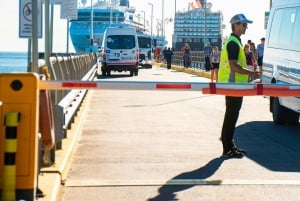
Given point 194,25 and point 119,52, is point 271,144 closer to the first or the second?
point 119,52

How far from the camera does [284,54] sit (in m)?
12.2

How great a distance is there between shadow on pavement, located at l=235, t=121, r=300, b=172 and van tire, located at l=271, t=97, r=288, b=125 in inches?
6.3

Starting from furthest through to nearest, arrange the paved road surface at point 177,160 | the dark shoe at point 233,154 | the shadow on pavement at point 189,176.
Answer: the dark shoe at point 233,154 < the paved road surface at point 177,160 < the shadow on pavement at point 189,176

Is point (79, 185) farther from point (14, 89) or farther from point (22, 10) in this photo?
point (22, 10)

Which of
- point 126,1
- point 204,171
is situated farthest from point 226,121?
point 126,1

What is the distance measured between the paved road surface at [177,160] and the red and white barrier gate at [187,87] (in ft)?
3.34

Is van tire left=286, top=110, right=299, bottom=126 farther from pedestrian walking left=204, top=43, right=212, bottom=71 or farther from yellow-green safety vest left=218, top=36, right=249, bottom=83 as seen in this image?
pedestrian walking left=204, top=43, right=212, bottom=71

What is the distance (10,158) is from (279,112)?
321 inches

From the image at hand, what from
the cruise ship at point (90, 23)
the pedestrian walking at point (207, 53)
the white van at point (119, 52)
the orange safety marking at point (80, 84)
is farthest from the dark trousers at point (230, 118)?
the cruise ship at point (90, 23)

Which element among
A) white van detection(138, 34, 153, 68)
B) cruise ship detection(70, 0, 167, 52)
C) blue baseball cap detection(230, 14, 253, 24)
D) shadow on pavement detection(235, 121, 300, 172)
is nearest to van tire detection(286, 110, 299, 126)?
shadow on pavement detection(235, 121, 300, 172)

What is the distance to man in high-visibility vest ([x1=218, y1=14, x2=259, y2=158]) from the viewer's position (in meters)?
9.12

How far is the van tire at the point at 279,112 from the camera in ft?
42.6

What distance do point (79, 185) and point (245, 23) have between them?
353 cm

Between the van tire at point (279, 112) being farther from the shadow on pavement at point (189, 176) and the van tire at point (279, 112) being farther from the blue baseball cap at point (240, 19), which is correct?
the shadow on pavement at point (189, 176)
